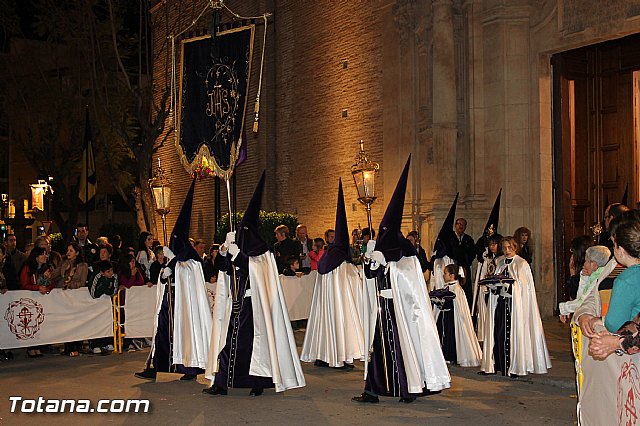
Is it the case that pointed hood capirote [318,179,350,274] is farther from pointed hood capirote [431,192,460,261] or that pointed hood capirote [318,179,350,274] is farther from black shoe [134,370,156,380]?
black shoe [134,370,156,380]

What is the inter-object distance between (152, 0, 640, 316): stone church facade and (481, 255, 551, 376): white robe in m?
5.23

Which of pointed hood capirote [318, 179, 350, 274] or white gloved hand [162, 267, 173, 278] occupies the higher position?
pointed hood capirote [318, 179, 350, 274]

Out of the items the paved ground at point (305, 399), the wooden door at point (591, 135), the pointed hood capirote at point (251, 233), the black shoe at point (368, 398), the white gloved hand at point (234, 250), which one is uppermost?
the wooden door at point (591, 135)

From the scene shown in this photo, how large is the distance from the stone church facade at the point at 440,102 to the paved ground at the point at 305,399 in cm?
512

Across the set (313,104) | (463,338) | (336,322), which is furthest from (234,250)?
(313,104)

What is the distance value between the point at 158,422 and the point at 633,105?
39.2ft

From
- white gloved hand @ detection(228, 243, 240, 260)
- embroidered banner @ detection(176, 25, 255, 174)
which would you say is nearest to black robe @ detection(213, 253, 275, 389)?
white gloved hand @ detection(228, 243, 240, 260)

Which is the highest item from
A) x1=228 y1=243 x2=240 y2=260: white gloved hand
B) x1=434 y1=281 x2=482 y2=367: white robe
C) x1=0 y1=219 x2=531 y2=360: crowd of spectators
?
x1=228 y1=243 x2=240 y2=260: white gloved hand

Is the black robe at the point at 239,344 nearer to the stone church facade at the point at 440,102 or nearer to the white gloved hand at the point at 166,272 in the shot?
the white gloved hand at the point at 166,272

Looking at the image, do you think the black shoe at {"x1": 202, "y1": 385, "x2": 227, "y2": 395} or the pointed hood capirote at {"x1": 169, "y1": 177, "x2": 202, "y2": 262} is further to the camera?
the pointed hood capirote at {"x1": 169, "y1": 177, "x2": 202, "y2": 262}

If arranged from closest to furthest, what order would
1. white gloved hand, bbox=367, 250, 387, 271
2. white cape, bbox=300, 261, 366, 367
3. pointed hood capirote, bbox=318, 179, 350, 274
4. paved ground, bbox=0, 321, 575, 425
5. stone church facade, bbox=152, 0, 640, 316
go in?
paved ground, bbox=0, 321, 575, 425, white gloved hand, bbox=367, 250, 387, 271, pointed hood capirote, bbox=318, 179, 350, 274, white cape, bbox=300, 261, 366, 367, stone church facade, bbox=152, 0, 640, 316

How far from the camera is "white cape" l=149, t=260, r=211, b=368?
1051 cm

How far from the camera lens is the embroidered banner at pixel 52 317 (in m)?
12.5

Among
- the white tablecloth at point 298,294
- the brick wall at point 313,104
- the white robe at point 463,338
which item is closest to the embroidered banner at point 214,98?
the white robe at point 463,338
